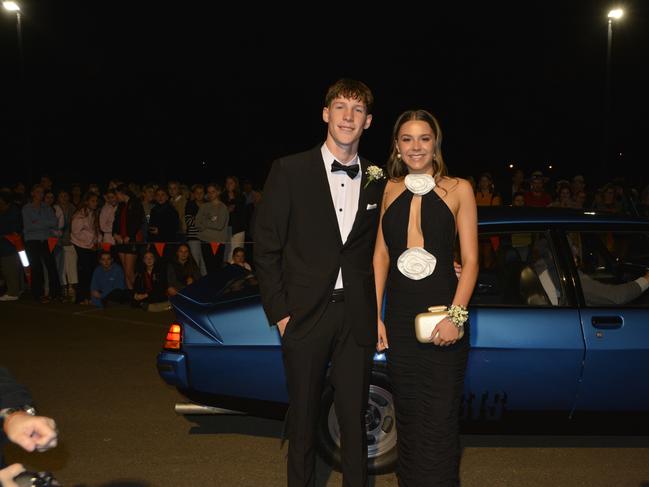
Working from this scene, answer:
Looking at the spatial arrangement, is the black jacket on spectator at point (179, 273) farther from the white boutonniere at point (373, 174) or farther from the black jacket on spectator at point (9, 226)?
the white boutonniere at point (373, 174)

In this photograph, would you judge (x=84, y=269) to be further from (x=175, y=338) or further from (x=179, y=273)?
(x=175, y=338)

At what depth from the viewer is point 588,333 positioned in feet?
12.6

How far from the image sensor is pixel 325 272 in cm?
318

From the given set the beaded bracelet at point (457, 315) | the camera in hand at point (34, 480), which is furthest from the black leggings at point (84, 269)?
the camera in hand at point (34, 480)

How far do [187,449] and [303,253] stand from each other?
80.2 inches

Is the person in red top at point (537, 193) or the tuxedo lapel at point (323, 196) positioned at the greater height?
the tuxedo lapel at point (323, 196)

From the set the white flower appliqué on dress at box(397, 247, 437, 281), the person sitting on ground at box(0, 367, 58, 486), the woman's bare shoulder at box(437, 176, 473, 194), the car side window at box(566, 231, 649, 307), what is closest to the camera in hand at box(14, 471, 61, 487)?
the person sitting on ground at box(0, 367, 58, 486)

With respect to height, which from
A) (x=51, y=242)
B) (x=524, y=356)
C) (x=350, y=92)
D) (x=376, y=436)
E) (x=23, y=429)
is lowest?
(x=376, y=436)

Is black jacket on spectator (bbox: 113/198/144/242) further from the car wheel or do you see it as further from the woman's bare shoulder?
the woman's bare shoulder

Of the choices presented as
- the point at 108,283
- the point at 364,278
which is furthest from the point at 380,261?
the point at 108,283

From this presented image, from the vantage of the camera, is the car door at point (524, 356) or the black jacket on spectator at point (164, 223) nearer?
the car door at point (524, 356)

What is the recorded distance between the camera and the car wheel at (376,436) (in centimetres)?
408

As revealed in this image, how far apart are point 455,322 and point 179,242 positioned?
8128 mm

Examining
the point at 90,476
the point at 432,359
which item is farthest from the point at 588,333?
the point at 90,476
